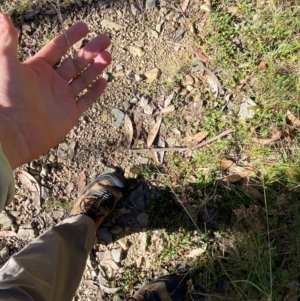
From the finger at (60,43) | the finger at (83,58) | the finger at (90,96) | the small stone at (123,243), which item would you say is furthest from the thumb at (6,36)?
the small stone at (123,243)

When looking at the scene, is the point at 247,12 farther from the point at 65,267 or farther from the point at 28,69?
the point at 65,267

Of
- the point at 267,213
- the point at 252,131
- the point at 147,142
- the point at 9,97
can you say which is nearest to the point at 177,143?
the point at 147,142

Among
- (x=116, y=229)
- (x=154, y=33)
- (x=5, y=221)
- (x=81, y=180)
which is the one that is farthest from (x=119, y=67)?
(x=5, y=221)

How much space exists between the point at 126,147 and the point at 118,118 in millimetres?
228

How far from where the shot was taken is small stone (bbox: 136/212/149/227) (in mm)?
2863

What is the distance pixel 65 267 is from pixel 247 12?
213cm

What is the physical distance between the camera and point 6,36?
2.17 meters

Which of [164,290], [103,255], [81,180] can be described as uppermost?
[81,180]

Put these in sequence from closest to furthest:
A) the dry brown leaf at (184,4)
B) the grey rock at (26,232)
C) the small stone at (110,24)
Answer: the grey rock at (26,232) → the dry brown leaf at (184,4) → the small stone at (110,24)

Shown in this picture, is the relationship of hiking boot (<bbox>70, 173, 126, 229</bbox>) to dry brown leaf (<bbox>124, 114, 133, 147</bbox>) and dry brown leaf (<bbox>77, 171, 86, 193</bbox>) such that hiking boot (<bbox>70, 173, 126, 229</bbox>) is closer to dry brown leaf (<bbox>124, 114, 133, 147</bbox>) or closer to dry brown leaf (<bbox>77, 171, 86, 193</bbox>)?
dry brown leaf (<bbox>77, 171, 86, 193</bbox>)

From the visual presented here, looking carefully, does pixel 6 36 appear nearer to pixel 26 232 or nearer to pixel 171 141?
pixel 171 141

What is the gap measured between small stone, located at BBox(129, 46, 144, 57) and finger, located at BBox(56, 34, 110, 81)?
0.61 m

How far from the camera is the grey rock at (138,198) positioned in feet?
9.53

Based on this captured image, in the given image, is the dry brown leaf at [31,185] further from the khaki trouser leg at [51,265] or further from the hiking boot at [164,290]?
the hiking boot at [164,290]
